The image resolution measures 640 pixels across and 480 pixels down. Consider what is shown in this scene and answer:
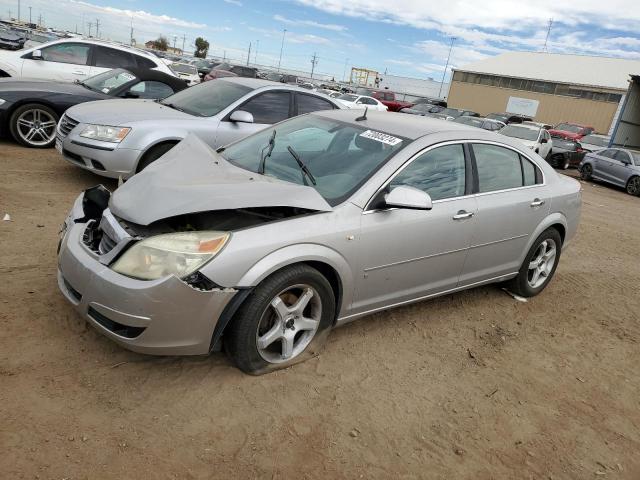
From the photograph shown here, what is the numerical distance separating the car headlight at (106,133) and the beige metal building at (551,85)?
43.5 metres

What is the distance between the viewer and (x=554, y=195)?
4766mm

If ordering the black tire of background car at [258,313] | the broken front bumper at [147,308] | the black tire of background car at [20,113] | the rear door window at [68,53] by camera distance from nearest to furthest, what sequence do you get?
the broken front bumper at [147,308] → the black tire of background car at [258,313] → the black tire of background car at [20,113] → the rear door window at [68,53]

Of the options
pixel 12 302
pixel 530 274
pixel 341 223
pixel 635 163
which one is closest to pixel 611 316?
pixel 530 274

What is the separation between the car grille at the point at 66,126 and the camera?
623cm

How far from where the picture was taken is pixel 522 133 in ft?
57.6

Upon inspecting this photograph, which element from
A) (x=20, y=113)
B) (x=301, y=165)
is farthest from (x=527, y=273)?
(x=20, y=113)

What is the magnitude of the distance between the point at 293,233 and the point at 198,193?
1.98 feet

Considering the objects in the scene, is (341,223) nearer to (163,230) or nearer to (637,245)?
(163,230)

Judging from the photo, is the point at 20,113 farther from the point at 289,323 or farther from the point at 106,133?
the point at 289,323

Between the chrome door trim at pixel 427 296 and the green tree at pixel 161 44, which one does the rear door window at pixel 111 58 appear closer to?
the chrome door trim at pixel 427 296

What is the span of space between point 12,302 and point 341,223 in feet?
7.56

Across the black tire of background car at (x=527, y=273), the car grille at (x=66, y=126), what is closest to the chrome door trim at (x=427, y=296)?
the black tire of background car at (x=527, y=273)

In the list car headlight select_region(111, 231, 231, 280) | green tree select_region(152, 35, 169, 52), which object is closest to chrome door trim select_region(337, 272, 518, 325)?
car headlight select_region(111, 231, 231, 280)

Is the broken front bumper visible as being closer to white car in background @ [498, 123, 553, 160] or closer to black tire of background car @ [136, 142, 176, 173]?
black tire of background car @ [136, 142, 176, 173]
